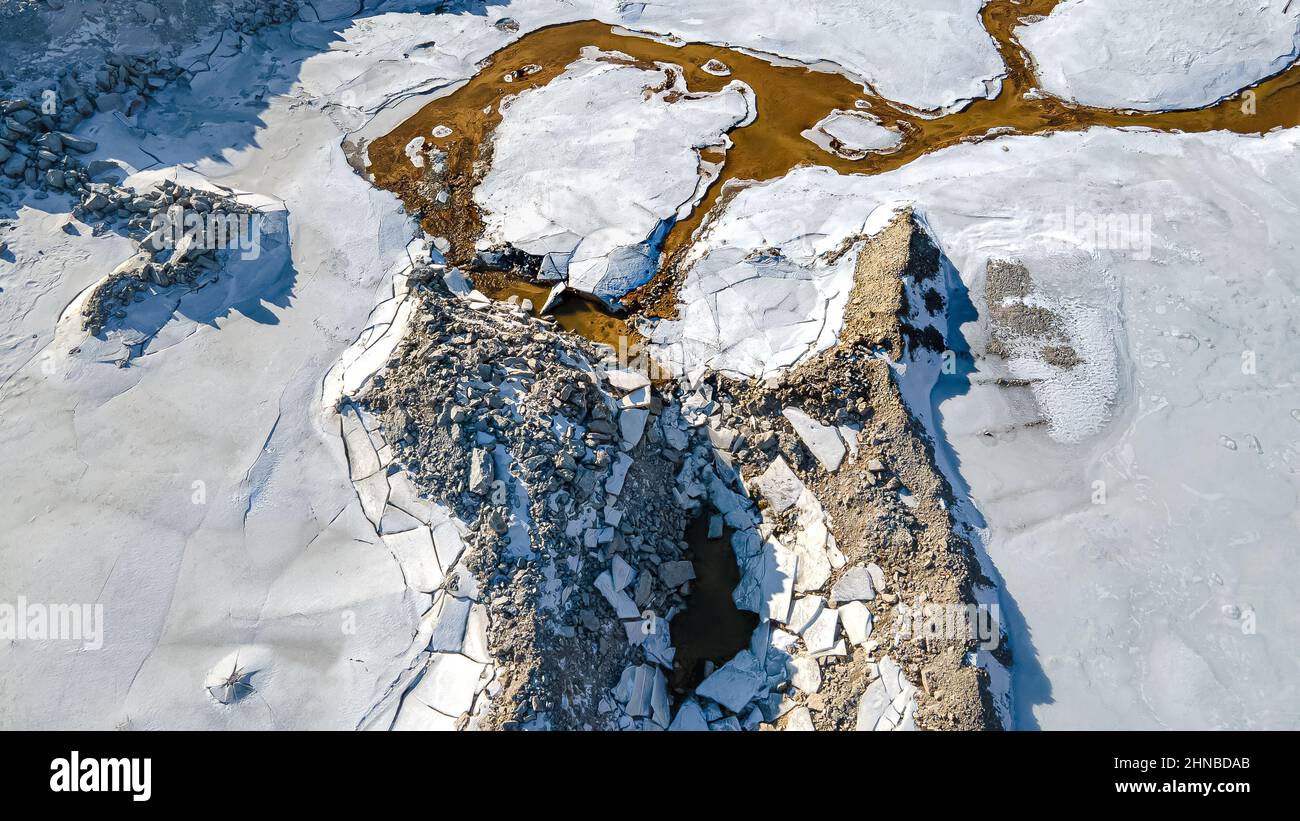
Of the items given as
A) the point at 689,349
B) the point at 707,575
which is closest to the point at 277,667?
the point at 707,575

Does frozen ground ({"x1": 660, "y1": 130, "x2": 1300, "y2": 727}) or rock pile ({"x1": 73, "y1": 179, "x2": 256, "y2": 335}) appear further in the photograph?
rock pile ({"x1": 73, "y1": 179, "x2": 256, "y2": 335})

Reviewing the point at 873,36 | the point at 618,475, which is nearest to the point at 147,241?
the point at 618,475

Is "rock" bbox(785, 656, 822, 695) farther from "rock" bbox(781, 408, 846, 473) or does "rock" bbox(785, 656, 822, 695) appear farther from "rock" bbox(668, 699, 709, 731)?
"rock" bbox(781, 408, 846, 473)

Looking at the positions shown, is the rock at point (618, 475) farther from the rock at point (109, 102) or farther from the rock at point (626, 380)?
the rock at point (109, 102)

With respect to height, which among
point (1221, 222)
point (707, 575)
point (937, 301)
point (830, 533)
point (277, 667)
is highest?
point (1221, 222)

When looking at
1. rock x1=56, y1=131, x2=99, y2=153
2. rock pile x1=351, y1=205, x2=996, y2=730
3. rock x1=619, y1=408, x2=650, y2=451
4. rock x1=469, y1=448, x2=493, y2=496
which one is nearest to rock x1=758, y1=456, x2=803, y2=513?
rock pile x1=351, y1=205, x2=996, y2=730

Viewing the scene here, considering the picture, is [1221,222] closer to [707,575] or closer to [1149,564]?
[1149,564]

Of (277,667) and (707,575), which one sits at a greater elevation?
(707,575)
